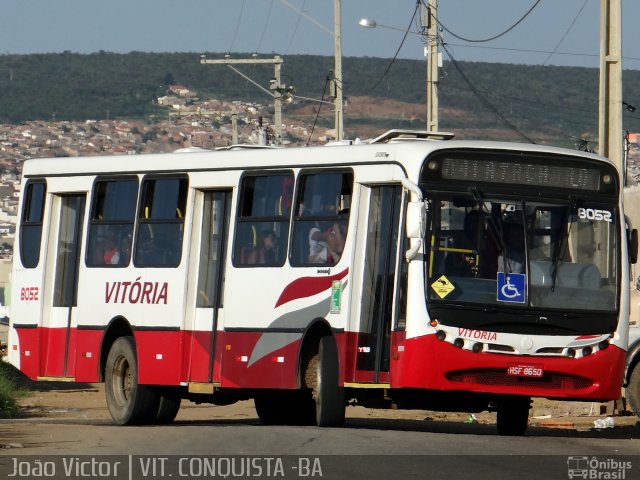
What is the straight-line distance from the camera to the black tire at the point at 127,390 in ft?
64.5

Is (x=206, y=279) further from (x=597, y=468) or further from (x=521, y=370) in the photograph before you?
(x=597, y=468)

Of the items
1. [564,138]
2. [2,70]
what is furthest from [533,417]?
[2,70]

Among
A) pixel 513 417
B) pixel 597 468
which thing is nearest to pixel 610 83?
pixel 513 417

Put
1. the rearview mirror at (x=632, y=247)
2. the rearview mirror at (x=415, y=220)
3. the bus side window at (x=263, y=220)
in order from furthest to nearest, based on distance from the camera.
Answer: the bus side window at (x=263, y=220)
the rearview mirror at (x=632, y=247)
the rearview mirror at (x=415, y=220)

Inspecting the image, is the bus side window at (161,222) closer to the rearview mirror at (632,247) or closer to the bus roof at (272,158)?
the bus roof at (272,158)

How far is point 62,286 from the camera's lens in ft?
67.5

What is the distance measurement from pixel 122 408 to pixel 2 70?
570ft

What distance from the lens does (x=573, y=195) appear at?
16516mm

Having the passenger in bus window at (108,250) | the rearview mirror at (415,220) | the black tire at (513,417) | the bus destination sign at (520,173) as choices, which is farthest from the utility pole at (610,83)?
the rearview mirror at (415,220)

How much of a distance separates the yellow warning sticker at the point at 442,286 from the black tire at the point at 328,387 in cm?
141

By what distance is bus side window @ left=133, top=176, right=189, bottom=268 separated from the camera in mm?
19078

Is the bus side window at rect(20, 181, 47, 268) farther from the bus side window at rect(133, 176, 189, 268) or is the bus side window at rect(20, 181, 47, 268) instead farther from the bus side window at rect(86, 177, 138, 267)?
the bus side window at rect(133, 176, 189, 268)

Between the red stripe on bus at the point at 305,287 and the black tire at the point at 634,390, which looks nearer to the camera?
the red stripe on bus at the point at 305,287

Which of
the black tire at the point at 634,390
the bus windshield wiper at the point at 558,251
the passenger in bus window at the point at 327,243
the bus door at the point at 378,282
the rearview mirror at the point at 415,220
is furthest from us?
the black tire at the point at 634,390
